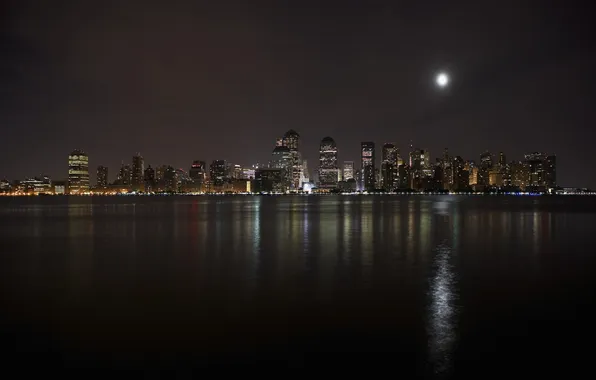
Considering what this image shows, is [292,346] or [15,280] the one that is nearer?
[292,346]

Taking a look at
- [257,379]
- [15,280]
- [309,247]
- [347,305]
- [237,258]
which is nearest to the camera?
[257,379]

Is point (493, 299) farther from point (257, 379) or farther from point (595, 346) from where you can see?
point (257, 379)

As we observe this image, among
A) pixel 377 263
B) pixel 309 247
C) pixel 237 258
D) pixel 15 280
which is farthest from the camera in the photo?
pixel 309 247

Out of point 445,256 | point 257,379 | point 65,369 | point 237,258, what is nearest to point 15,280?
point 237,258

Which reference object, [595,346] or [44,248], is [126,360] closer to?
[595,346]

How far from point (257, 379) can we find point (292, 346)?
1867 millimetres

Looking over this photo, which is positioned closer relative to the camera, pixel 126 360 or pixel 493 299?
pixel 126 360

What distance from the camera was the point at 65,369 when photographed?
9.74 m

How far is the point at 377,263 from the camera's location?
22.8 m

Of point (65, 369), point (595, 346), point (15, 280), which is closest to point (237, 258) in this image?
point (15, 280)

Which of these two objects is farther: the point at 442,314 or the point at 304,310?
the point at 304,310

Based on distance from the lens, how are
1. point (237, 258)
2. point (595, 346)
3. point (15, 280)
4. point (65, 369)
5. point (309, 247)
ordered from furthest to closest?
1. point (309, 247)
2. point (237, 258)
3. point (15, 280)
4. point (595, 346)
5. point (65, 369)

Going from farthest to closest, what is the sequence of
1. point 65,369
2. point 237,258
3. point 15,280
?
1. point 237,258
2. point 15,280
3. point 65,369

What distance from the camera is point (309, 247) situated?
29047mm
